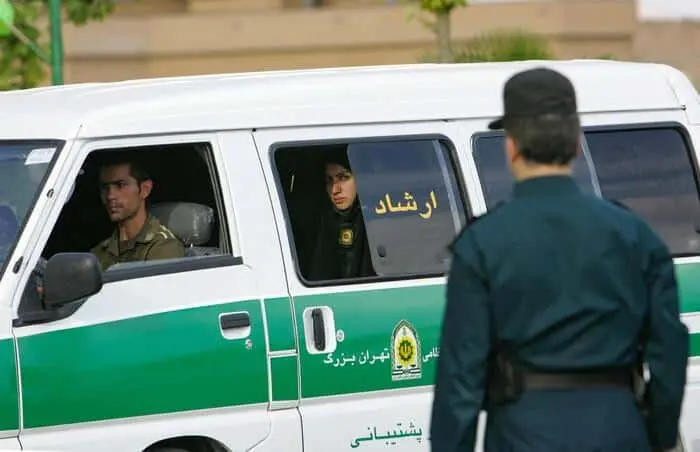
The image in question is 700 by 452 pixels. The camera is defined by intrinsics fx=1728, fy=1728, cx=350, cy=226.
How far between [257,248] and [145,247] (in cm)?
48

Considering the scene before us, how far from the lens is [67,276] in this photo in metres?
6.04

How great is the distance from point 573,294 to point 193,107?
2.69 meters

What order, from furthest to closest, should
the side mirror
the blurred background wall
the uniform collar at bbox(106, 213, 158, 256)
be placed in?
the blurred background wall, the uniform collar at bbox(106, 213, 158, 256), the side mirror

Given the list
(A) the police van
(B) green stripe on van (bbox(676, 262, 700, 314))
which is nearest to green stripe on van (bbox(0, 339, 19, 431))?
(A) the police van

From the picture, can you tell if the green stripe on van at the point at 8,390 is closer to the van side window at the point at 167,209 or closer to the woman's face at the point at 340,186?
the van side window at the point at 167,209

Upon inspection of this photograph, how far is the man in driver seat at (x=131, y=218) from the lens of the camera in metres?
6.77

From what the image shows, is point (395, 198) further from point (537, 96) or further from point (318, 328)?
point (537, 96)

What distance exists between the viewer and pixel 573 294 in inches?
168

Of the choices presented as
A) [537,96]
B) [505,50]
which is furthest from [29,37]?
[537,96]

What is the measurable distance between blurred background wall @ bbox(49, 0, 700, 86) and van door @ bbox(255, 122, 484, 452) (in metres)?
13.1

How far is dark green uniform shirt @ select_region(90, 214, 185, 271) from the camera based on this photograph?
676 cm

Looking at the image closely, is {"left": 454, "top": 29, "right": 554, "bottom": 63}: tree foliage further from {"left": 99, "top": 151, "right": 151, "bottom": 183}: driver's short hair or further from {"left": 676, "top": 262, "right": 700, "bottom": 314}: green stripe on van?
{"left": 99, "top": 151, "right": 151, "bottom": 183}: driver's short hair

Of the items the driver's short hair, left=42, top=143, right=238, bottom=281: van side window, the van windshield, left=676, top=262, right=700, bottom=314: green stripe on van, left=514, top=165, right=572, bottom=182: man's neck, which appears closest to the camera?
left=514, top=165, right=572, bottom=182: man's neck

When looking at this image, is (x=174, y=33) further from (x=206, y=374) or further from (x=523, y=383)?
(x=523, y=383)
